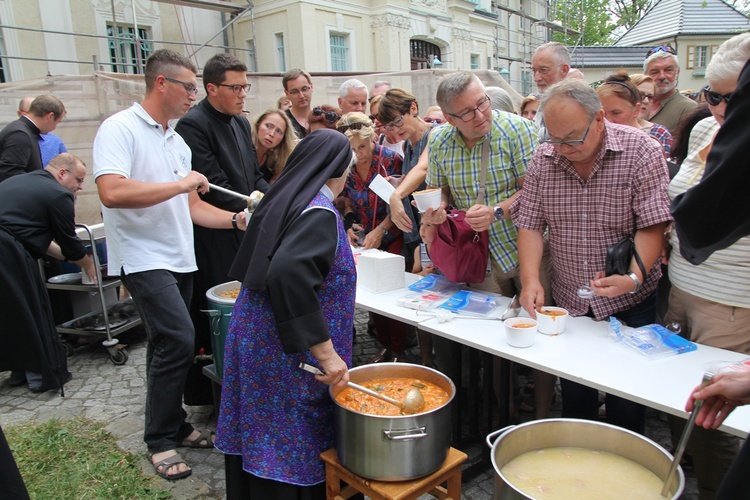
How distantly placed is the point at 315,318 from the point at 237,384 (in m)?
0.58

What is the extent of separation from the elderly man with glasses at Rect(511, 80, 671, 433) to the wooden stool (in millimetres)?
897

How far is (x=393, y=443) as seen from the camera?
180cm

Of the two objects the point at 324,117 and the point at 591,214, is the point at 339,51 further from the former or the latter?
the point at 591,214

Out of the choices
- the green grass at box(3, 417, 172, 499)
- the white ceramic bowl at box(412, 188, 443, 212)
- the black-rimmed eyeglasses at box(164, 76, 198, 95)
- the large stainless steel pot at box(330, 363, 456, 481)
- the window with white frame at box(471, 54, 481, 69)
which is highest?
the window with white frame at box(471, 54, 481, 69)

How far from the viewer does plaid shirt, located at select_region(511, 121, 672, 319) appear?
91.7 inches

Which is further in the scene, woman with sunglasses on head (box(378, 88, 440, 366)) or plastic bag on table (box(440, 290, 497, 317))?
woman with sunglasses on head (box(378, 88, 440, 366))

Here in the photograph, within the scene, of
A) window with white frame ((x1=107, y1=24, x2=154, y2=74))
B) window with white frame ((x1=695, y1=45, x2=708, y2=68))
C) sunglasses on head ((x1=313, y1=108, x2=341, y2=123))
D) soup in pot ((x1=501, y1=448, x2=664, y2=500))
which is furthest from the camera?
window with white frame ((x1=695, y1=45, x2=708, y2=68))

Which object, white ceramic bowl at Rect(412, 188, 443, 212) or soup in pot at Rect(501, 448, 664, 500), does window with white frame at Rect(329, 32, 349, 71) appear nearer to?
white ceramic bowl at Rect(412, 188, 443, 212)

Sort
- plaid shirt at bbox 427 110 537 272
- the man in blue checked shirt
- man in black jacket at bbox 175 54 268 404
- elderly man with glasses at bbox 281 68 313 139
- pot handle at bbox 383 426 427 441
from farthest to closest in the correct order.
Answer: the man in blue checked shirt → elderly man with glasses at bbox 281 68 313 139 → man in black jacket at bbox 175 54 268 404 → plaid shirt at bbox 427 110 537 272 → pot handle at bbox 383 426 427 441

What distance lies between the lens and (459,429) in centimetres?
308

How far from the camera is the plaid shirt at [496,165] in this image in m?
2.97

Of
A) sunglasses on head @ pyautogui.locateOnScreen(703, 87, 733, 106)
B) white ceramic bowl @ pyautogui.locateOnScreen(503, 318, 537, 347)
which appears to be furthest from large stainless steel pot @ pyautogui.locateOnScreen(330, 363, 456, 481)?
sunglasses on head @ pyautogui.locateOnScreen(703, 87, 733, 106)

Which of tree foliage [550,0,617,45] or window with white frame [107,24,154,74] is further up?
tree foliage [550,0,617,45]

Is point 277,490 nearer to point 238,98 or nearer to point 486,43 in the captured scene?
point 238,98
